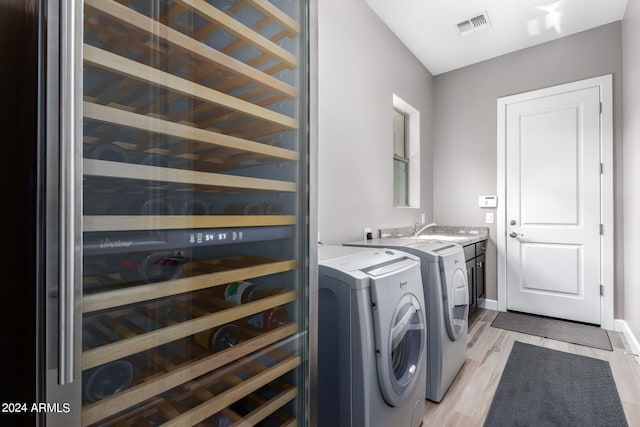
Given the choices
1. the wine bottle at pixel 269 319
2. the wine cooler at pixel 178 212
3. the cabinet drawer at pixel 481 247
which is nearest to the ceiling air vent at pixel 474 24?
the cabinet drawer at pixel 481 247

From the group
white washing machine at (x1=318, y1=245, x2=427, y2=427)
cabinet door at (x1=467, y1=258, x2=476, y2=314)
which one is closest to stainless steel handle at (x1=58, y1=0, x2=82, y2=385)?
white washing machine at (x1=318, y1=245, x2=427, y2=427)

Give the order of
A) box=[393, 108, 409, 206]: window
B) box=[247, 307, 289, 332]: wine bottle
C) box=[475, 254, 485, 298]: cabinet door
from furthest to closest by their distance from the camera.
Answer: box=[393, 108, 409, 206]: window < box=[475, 254, 485, 298]: cabinet door < box=[247, 307, 289, 332]: wine bottle

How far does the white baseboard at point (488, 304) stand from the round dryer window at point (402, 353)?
232 centimetres

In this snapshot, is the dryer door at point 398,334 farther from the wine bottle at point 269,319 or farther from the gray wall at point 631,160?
the gray wall at point 631,160

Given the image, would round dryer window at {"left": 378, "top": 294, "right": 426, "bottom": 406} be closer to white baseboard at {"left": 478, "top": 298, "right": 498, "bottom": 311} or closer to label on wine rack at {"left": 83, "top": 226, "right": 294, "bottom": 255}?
label on wine rack at {"left": 83, "top": 226, "right": 294, "bottom": 255}

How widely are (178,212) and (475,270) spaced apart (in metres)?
2.96

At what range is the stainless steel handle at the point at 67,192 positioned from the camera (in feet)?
1.60

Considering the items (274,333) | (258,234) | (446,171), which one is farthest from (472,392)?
(446,171)

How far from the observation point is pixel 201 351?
2.62 feet

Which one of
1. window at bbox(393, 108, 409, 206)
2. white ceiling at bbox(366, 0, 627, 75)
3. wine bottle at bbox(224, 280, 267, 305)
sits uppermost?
white ceiling at bbox(366, 0, 627, 75)

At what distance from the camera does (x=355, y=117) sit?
232cm

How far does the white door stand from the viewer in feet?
9.34

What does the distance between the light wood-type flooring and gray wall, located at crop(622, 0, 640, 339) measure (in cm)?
29

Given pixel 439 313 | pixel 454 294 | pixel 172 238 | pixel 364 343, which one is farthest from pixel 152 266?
pixel 454 294
